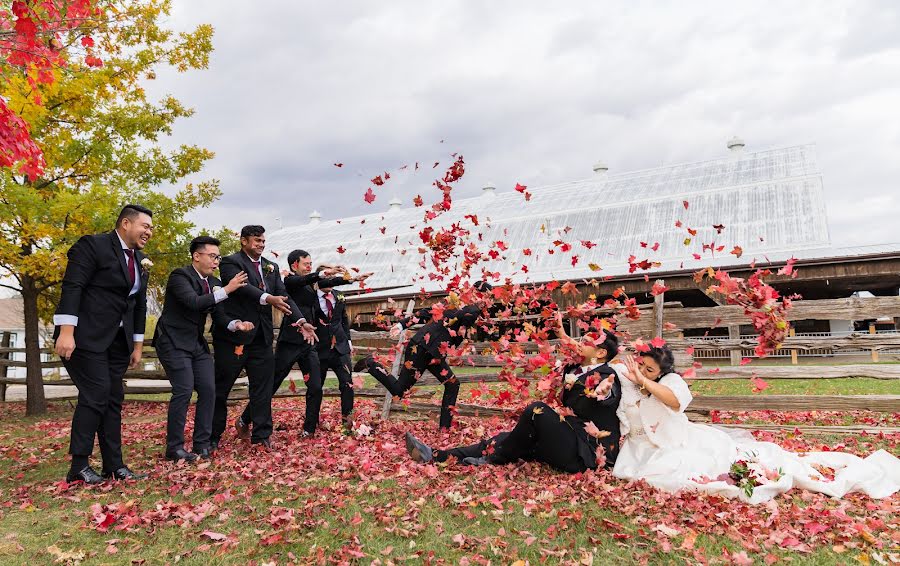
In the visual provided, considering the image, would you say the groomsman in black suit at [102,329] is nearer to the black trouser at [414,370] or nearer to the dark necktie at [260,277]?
the dark necktie at [260,277]

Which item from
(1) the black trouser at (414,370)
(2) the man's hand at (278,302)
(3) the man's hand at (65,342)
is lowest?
(1) the black trouser at (414,370)

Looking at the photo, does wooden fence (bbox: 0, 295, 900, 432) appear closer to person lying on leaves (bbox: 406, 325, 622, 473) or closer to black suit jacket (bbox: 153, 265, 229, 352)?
person lying on leaves (bbox: 406, 325, 622, 473)

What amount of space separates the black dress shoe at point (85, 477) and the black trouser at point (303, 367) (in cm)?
194

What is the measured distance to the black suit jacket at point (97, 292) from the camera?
16.8 ft

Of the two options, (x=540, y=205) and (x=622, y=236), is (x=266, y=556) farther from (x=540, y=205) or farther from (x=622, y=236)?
(x=540, y=205)

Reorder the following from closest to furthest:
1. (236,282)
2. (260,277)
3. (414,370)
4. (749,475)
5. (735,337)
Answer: (749,475)
(236,282)
(260,277)
(414,370)
(735,337)

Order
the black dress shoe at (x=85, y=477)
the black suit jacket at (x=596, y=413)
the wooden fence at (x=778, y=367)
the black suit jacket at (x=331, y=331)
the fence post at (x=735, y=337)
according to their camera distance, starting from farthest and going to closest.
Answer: the fence post at (x=735, y=337) → the black suit jacket at (x=331, y=331) → the wooden fence at (x=778, y=367) → the black suit jacket at (x=596, y=413) → the black dress shoe at (x=85, y=477)

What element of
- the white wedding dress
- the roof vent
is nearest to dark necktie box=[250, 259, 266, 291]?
the white wedding dress

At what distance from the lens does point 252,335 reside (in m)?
6.58

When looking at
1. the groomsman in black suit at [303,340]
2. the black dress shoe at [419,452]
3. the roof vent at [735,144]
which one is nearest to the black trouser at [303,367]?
the groomsman in black suit at [303,340]

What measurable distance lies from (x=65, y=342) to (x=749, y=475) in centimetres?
540

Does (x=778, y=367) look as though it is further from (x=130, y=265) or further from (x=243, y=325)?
(x=130, y=265)

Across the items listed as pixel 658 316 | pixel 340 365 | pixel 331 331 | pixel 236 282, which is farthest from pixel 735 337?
pixel 236 282

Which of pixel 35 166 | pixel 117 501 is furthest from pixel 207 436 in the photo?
pixel 35 166
